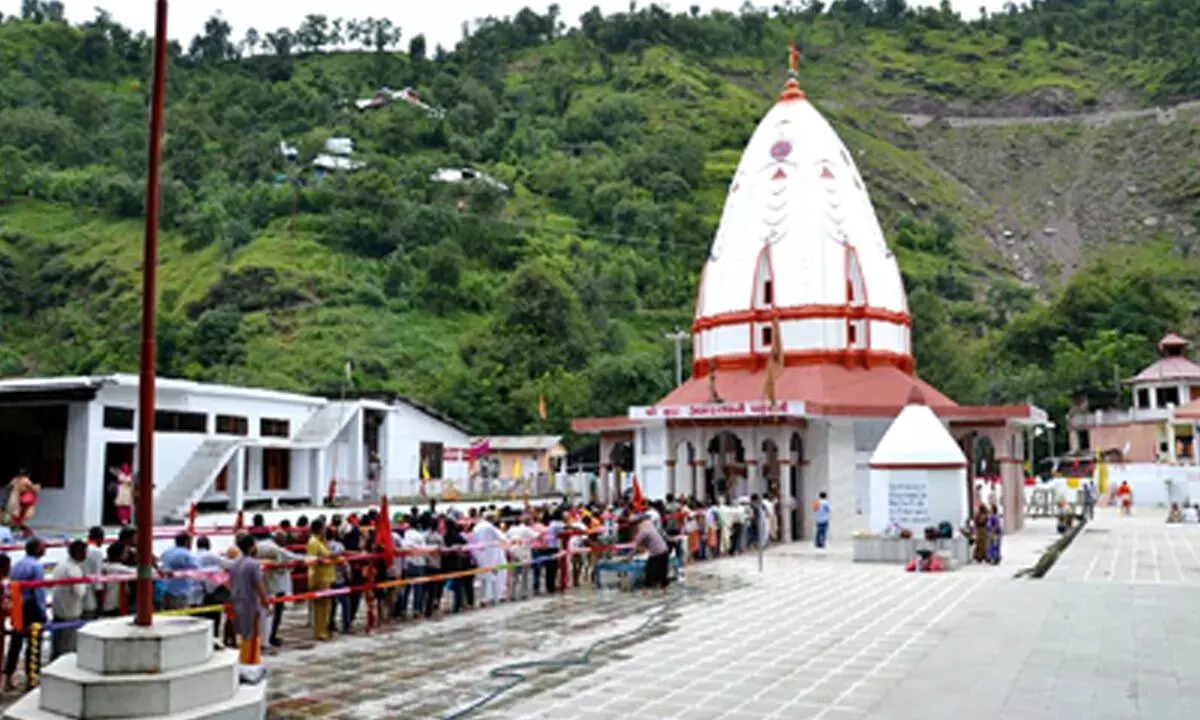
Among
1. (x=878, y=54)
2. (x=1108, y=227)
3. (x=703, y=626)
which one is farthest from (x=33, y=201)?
(x=878, y=54)

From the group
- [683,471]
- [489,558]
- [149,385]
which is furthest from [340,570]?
[683,471]

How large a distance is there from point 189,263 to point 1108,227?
107 metres

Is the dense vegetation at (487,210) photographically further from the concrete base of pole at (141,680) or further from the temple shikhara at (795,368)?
the concrete base of pole at (141,680)

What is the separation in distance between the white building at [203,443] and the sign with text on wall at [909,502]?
17.2 metres

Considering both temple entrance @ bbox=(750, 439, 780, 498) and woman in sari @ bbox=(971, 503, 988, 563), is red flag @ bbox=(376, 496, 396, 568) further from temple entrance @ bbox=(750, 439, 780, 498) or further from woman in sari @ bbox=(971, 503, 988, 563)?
temple entrance @ bbox=(750, 439, 780, 498)

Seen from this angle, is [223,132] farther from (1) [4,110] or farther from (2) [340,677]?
(2) [340,677]

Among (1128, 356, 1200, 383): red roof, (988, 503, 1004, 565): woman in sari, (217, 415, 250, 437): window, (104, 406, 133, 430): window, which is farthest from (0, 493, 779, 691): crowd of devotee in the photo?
(1128, 356, 1200, 383): red roof

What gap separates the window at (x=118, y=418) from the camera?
83.9ft

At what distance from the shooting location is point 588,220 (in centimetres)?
10044

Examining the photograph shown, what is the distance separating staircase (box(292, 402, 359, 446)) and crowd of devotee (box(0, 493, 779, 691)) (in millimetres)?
14493

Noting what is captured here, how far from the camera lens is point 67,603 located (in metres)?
10.0

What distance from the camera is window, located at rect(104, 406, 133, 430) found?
25578mm

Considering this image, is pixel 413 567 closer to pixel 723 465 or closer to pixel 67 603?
pixel 67 603

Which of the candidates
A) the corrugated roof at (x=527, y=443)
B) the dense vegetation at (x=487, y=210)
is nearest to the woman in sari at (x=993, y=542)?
the corrugated roof at (x=527, y=443)
